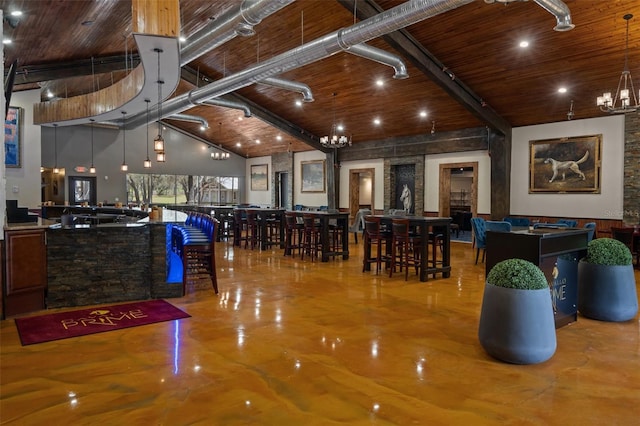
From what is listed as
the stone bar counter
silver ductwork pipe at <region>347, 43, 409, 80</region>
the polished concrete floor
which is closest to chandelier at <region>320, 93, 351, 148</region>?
silver ductwork pipe at <region>347, 43, 409, 80</region>

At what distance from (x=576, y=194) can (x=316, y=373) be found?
873 cm

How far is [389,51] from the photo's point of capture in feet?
27.9

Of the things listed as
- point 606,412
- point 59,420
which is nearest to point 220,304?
point 59,420

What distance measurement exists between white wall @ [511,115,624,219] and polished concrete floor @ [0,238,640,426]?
575cm

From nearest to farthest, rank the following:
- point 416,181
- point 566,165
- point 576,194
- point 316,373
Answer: point 316,373, point 576,194, point 566,165, point 416,181

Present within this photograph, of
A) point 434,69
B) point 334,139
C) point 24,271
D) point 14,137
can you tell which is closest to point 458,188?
point 334,139

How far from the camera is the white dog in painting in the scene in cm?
930

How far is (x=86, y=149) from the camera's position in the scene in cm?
1460

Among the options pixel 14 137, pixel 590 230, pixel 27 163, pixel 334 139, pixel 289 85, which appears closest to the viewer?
pixel 590 230

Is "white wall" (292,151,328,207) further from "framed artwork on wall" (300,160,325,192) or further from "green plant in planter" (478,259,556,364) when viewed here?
"green plant in planter" (478,259,556,364)

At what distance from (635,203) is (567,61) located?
3.30m

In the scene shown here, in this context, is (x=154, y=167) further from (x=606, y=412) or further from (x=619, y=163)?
(x=606, y=412)

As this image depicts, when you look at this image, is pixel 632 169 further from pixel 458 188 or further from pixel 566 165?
pixel 458 188

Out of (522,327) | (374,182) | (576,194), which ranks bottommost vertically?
(522,327)
